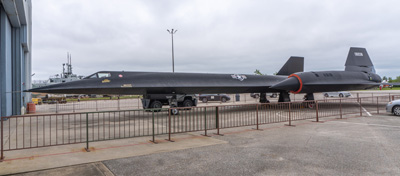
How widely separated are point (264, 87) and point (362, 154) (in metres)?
13.9

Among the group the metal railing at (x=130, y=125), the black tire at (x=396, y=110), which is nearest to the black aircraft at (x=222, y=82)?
the metal railing at (x=130, y=125)

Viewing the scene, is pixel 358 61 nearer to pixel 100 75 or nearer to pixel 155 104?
pixel 155 104

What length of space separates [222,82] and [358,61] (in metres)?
12.6

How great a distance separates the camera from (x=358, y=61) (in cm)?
2056

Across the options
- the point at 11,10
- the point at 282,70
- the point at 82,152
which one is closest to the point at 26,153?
the point at 82,152

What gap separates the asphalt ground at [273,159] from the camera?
4176 millimetres

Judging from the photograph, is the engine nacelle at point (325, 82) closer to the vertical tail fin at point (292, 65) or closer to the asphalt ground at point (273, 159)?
the vertical tail fin at point (292, 65)

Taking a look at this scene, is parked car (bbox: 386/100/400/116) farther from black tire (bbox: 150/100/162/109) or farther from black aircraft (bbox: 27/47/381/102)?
black tire (bbox: 150/100/162/109)

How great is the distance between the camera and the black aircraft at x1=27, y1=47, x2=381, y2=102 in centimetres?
1308

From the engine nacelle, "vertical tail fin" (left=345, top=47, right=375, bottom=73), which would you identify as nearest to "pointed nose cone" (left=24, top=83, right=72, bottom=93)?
the engine nacelle

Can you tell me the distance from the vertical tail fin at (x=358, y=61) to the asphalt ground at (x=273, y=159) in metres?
15.6

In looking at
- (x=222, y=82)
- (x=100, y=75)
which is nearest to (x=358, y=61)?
(x=222, y=82)

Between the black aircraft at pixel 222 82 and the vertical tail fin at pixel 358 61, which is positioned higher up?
the vertical tail fin at pixel 358 61

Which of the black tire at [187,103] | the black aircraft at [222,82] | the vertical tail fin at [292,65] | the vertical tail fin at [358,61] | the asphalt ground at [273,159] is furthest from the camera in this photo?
the vertical tail fin at [292,65]
